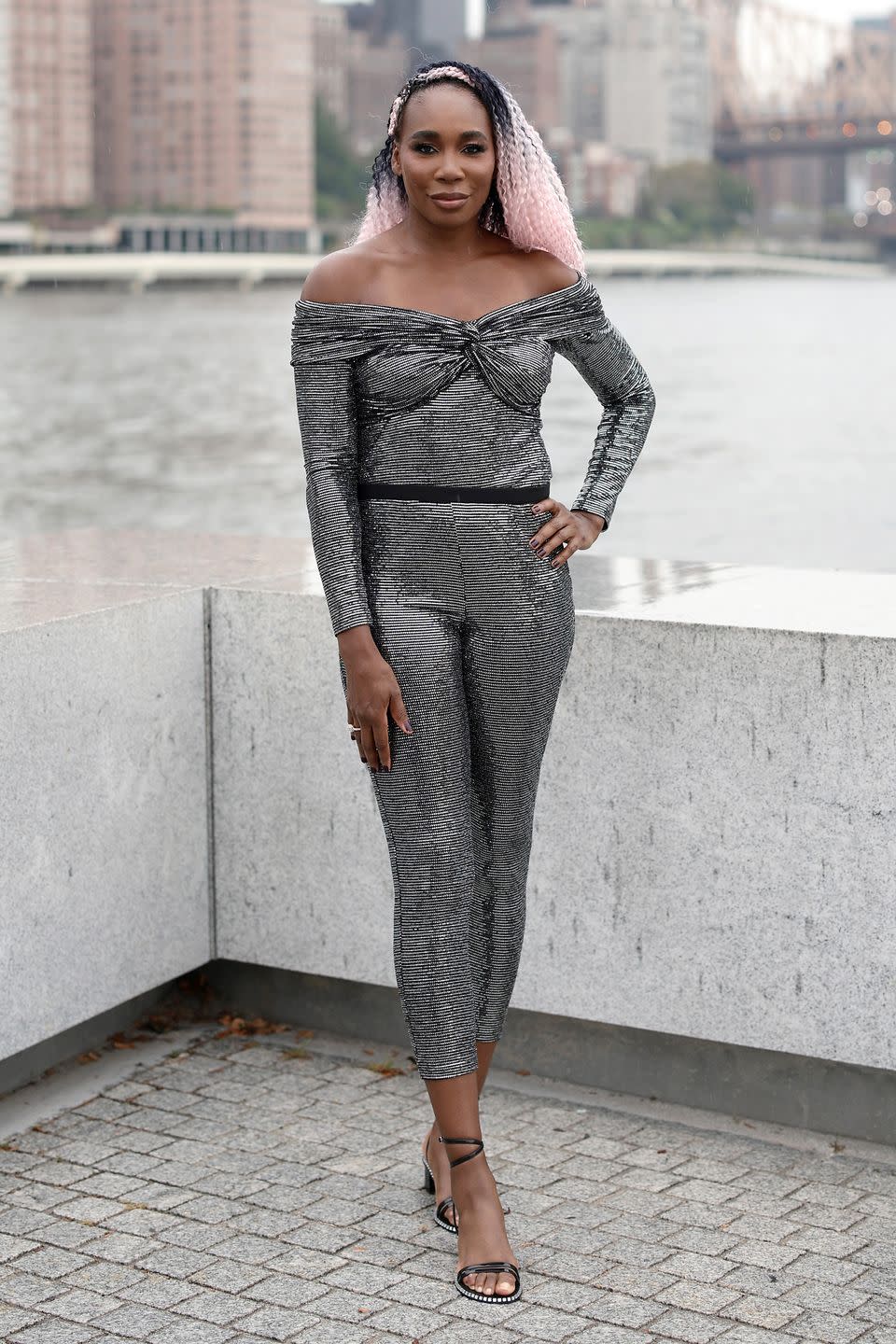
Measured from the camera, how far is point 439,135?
292 centimetres

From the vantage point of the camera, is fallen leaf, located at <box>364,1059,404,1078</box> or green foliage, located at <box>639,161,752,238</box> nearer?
fallen leaf, located at <box>364,1059,404,1078</box>

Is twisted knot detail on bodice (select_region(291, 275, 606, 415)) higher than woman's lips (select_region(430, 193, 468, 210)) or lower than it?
lower

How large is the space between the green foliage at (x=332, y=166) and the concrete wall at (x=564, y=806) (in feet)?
330

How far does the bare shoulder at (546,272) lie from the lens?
120 inches

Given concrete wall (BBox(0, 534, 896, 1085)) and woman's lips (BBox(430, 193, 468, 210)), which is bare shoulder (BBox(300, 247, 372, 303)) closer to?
woman's lips (BBox(430, 193, 468, 210))

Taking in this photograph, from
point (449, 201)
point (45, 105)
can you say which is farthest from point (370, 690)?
point (45, 105)

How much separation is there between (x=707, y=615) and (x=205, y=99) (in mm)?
134304

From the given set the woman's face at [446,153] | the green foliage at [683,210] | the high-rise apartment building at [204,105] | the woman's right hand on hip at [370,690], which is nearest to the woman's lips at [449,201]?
the woman's face at [446,153]

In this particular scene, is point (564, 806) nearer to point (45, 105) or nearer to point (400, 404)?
point (400, 404)

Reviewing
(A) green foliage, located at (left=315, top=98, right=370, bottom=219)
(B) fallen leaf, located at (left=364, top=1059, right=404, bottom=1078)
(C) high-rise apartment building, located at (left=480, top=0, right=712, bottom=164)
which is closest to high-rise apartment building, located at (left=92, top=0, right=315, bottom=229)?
(A) green foliage, located at (left=315, top=98, right=370, bottom=219)

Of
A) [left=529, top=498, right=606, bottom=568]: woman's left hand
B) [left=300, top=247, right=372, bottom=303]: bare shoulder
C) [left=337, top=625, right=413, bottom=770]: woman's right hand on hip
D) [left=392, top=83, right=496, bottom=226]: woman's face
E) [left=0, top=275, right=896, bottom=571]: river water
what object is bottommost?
[left=0, top=275, right=896, bottom=571]: river water

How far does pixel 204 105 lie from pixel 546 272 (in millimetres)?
135225

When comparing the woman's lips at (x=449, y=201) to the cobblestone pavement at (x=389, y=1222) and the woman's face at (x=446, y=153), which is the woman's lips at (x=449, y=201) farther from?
the cobblestone pavement at (x=389, y=1222)

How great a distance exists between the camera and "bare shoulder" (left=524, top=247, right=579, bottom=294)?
304 cm
